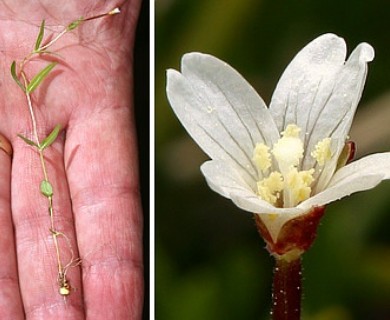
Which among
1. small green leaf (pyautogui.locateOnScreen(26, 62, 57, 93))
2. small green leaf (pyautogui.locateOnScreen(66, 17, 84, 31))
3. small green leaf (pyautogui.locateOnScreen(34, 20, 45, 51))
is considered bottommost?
small green leaf (pyautogui.locateOnScreen(26, 62, 57, 93))

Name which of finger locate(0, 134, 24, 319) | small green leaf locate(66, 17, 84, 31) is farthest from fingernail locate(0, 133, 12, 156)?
small green leaf locate(66, 17, 84, 31)

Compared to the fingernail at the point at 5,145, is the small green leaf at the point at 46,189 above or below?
below

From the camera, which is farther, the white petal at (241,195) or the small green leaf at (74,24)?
the small green leaf at (74,24)

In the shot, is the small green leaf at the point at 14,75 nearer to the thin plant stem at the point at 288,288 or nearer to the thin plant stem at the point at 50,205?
the thin plant stem at the point at 50,205

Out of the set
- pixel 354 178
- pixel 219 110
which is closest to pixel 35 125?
pixel 219 110

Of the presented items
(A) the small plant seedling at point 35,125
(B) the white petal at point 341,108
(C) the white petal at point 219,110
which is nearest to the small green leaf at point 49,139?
(A) the small plant seedling at point 35,125

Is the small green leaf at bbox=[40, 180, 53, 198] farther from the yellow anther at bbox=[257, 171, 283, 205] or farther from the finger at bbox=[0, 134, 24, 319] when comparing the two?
the yellow anther at bbox=[257, 171, 283, 205]

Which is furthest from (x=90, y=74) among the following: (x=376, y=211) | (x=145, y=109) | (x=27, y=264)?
(x=376, y=211)

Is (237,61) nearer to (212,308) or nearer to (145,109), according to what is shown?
(145,109)
